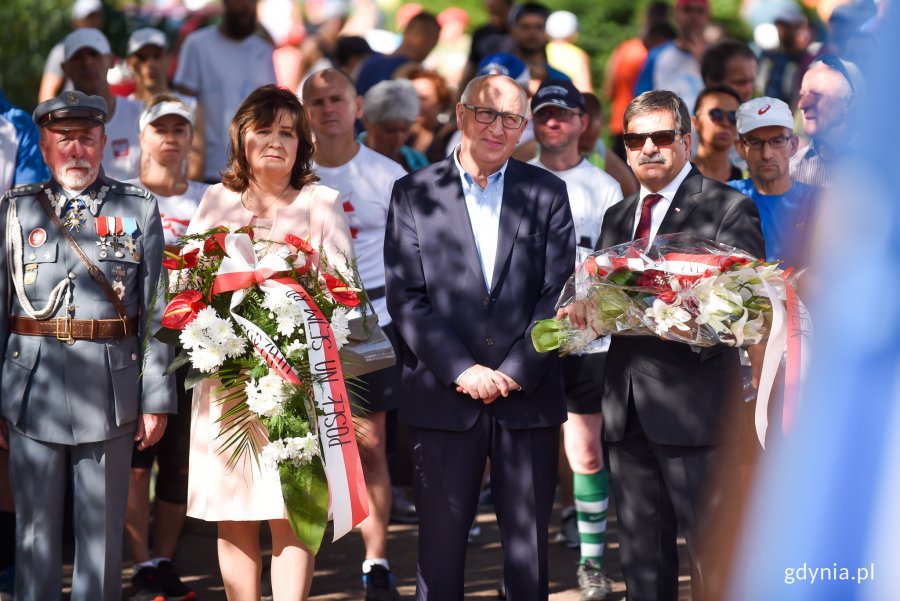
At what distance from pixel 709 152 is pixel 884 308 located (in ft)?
17.8

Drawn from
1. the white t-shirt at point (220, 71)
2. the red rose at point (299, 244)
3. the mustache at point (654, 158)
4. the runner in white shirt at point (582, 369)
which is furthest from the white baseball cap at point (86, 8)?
the mustache at point (654, 158)

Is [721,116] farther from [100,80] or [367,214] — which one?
[100,80]

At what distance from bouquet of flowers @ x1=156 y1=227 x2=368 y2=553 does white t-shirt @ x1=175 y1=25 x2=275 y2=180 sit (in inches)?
170

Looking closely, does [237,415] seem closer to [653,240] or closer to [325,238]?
[325,238]

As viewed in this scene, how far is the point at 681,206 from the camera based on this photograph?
541 centimetres

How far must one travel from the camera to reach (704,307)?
15.8 feet

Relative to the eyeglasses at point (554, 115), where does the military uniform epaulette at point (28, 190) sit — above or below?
below

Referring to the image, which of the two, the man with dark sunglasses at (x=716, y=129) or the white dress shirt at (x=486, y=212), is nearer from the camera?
the white dress shirt at (x=486, y=212)

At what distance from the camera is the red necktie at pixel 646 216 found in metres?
5.51

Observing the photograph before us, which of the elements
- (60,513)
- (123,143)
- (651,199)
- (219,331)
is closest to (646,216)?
(651,199)

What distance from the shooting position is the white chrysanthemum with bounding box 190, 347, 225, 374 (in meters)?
4.97

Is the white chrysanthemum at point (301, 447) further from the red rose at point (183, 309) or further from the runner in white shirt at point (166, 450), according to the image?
the runner in white shirt at point (166, 450)

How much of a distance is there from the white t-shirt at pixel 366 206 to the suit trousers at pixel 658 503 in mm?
1789

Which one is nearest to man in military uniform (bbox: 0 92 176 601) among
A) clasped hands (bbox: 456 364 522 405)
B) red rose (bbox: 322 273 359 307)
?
red rose (bbox: 322 273 359 307)
